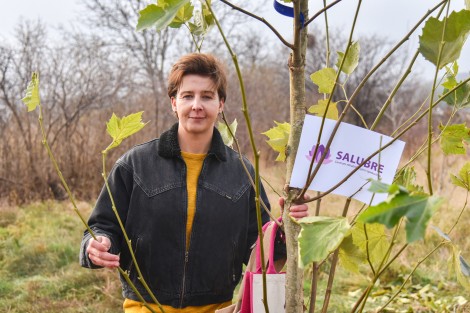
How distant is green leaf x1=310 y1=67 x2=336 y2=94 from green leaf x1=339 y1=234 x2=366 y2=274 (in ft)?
1.03

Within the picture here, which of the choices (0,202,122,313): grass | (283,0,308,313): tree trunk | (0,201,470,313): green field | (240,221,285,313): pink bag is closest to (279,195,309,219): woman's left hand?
(283,0,308,313): tree trunk

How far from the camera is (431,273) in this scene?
185 inches

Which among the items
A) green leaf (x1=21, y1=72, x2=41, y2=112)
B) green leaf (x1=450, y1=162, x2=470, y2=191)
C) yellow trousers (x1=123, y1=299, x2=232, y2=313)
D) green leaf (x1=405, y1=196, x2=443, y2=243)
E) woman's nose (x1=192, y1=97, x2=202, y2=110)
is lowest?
yellow trousers (x1=123, y1=299, x2=232, y2=313)

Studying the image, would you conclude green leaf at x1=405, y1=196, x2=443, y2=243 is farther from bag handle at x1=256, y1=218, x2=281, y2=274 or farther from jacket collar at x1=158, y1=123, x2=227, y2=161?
jacket collar at x1=158, y1=123, x2=227, y2=161


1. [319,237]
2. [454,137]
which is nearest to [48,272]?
[454,137]

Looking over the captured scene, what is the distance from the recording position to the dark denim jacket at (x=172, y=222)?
2.06 m

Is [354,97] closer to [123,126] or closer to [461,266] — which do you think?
[461,266]

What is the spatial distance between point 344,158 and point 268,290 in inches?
18.0

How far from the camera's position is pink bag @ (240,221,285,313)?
1462mm

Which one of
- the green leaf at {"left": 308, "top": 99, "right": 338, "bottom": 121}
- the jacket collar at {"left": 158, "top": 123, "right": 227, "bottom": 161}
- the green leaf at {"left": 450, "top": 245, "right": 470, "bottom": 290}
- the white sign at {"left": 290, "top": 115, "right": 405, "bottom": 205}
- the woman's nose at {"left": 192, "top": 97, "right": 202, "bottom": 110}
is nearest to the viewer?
the green leaf at {"left": 450, "top": 245, "right": 470, "bottom": 290}

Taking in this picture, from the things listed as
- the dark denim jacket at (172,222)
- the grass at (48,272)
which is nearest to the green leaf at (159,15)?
the dark denim jacket at (172,222)

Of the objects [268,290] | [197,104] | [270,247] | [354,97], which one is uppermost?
[197,104]

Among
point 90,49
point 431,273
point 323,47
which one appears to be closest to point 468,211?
point 431,273

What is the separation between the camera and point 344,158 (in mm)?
1193
